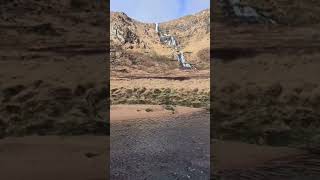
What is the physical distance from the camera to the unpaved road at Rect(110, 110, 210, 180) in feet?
24.1

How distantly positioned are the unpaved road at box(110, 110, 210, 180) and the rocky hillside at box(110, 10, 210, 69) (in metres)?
6.98

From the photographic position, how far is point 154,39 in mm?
24156

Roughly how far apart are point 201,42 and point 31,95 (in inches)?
654

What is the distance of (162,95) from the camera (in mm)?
17016

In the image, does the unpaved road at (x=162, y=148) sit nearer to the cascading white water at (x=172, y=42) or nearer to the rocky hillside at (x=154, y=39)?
the cascading white water at (x=172, y=42)

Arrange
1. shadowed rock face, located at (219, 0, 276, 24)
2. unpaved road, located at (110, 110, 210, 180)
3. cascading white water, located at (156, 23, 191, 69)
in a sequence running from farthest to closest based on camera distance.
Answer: cascading white water, located at (156, 23, 191, 69)
shadowed rock face, located at (219, 0, 276, 24)
unpaved road, located at (110, 110, 210, 180)

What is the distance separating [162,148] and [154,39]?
14.7 m

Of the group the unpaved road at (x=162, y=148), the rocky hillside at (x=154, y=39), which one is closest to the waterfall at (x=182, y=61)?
the rocky hillside at (x=154, y=39)

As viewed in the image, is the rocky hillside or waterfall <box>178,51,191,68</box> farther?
the rocky hillside

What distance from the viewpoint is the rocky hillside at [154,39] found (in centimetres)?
2142

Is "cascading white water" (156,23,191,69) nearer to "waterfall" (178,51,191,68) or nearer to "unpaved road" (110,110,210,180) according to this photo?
"waterfall" (178,51,191,68)

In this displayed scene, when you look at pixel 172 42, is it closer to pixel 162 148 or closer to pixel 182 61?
pixel 182 61

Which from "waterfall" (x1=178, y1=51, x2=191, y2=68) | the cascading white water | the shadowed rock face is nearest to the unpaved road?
the shadowed rock face

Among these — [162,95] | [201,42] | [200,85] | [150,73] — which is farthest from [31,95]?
[201,42]
